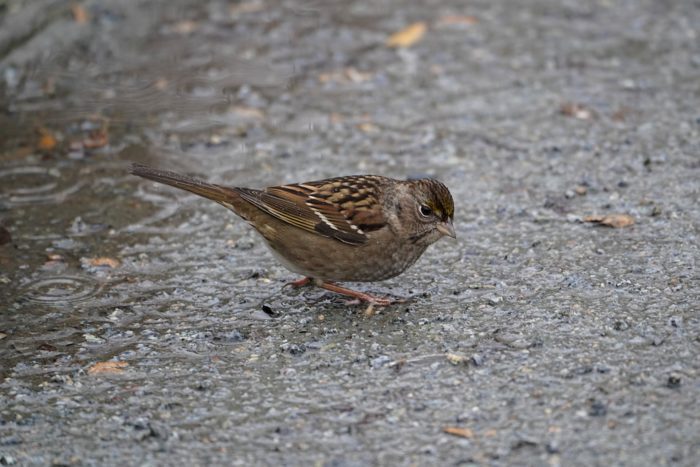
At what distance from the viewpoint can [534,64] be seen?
8.05m

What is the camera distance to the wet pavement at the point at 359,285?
4.04 metres

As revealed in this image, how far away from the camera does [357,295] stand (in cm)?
520

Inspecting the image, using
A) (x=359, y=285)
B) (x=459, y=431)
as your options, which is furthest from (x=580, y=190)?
(x=459, y=431)

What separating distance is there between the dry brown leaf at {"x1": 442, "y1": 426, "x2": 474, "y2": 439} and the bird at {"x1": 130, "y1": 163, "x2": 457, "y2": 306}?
1.29m

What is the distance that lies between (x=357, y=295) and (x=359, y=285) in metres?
0.41

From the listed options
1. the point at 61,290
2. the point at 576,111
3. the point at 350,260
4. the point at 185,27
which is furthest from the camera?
the point at 185,27

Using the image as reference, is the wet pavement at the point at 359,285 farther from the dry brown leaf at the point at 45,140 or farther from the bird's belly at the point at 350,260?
the bird's belly at the point at 350,260

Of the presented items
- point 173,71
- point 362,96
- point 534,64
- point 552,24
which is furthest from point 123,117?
point 552,24

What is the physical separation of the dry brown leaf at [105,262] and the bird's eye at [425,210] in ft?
5.79

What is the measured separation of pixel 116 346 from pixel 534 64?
15.2ft

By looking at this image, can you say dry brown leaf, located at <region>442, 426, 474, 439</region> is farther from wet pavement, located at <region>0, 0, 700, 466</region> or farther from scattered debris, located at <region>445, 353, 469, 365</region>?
scattered debris, located at <region>445, 353, 469, 365</region>

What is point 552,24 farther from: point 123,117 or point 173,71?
point 123,117

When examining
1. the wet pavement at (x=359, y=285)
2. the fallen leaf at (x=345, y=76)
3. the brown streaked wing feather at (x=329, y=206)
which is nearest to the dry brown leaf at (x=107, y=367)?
the wet pavement at (x=359, y=285)

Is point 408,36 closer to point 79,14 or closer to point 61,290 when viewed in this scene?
point 79,14
